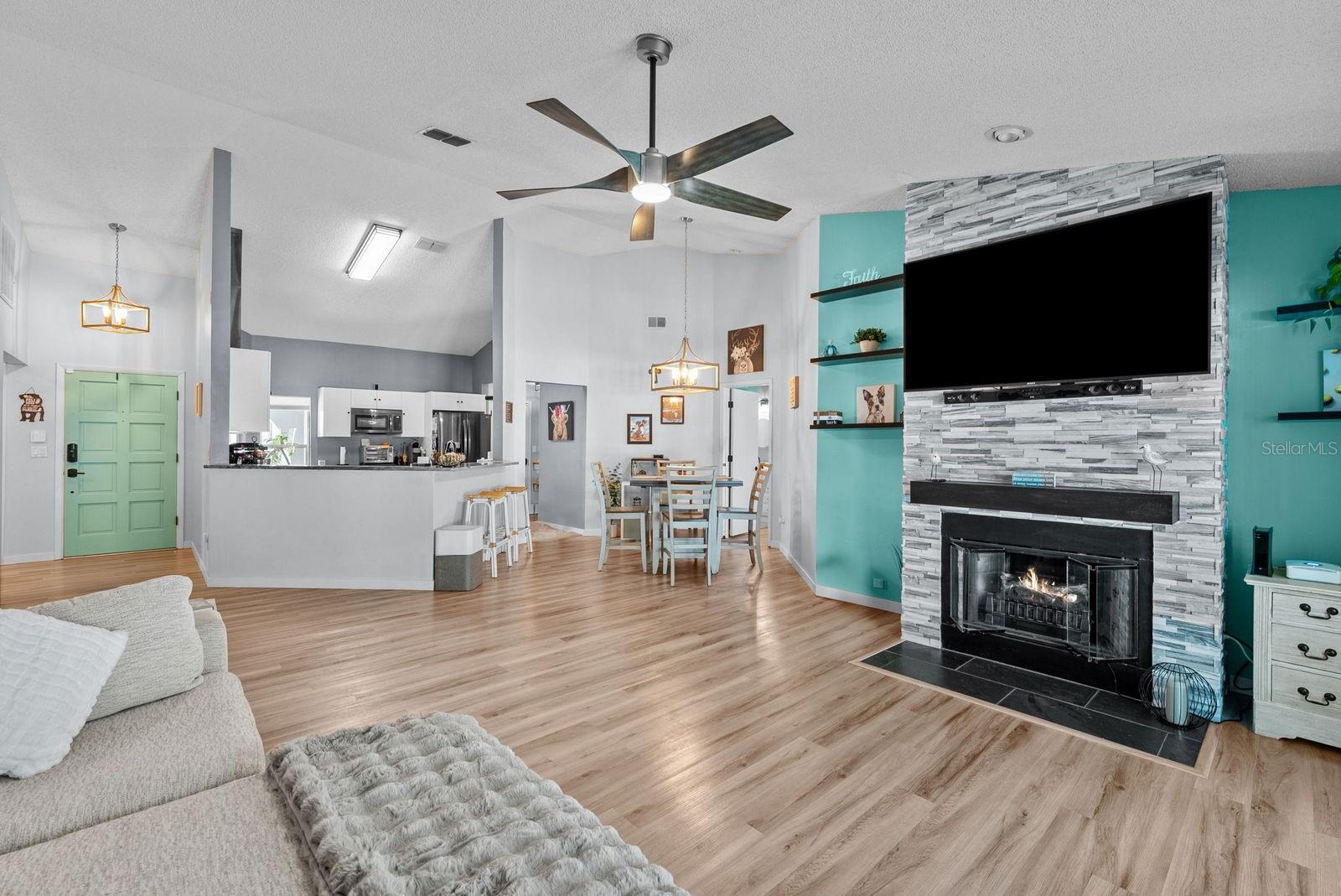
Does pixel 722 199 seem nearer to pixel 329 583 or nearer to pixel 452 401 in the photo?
pixel 329 583

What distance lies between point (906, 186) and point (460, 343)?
7.47m

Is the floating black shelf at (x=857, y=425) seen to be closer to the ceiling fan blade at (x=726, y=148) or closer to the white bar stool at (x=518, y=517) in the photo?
the ceiling fan blade at (x=726, y=148)

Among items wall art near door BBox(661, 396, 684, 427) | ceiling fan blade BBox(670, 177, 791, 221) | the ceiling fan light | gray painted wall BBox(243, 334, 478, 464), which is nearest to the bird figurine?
ceiling fan blade BBox(670, 177, 791, 221)

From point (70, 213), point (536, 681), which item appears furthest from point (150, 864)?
point (70, 213)

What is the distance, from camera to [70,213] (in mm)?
5809

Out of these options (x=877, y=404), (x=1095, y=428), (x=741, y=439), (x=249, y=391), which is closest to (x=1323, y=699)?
(x=1095, y=428)

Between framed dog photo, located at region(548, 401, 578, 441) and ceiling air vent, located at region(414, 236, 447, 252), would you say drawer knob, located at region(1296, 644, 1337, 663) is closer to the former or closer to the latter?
framed dog photo, located at region(548, 401, 578, 441)

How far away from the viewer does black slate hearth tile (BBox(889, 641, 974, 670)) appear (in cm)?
367

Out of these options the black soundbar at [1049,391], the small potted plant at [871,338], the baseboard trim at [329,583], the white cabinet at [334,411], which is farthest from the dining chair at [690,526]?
the white cabinet at [334,411]

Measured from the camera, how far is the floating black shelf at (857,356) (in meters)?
4.63

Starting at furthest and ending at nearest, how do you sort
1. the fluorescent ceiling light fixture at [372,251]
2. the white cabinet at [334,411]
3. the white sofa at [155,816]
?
the white cabinet at [334,411] < the fluorescent ceiling light fixture at [372,251] < the white sofa at [155,816]

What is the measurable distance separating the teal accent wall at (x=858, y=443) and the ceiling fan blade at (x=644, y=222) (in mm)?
1969

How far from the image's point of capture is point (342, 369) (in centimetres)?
915
